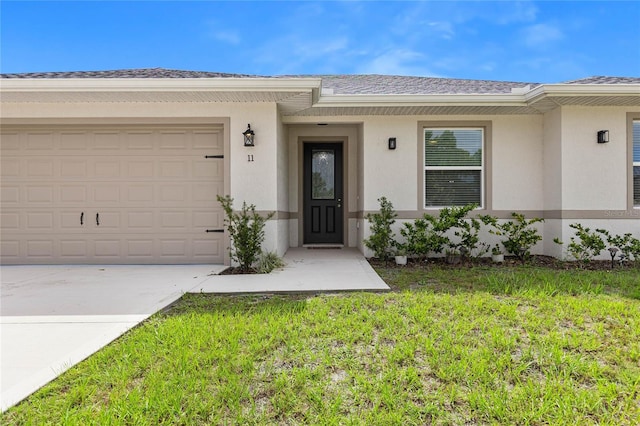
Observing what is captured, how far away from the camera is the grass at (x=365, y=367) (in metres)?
1.73

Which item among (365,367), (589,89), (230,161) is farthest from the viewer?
(230,161)

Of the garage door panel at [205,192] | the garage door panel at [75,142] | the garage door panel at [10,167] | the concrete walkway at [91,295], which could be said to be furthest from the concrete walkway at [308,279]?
the garage door panel at [10,167]

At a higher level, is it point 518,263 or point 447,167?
point 447,167

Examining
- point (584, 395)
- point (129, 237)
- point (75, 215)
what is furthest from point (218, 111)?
point (584, 395)

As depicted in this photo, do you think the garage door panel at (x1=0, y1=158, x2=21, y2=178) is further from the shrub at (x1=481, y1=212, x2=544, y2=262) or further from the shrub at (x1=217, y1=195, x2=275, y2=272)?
the shrub at (x1=481, y1=212, x2=544, y2=262)

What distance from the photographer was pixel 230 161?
5949mm

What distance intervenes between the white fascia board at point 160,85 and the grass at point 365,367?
3.43 m

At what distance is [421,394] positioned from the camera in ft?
6.22

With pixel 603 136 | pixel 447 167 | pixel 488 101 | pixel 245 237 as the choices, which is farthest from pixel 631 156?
pixel 245 237

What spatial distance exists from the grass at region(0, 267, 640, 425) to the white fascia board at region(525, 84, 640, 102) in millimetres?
3681

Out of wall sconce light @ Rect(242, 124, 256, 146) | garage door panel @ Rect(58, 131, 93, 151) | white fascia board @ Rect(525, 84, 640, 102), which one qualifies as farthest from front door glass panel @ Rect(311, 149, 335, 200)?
garage door panel @ Rect(58, 131, 93, 151)

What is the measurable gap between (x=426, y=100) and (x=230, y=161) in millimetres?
3598

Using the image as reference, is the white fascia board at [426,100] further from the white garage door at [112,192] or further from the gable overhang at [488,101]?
the white garage door at [112,192]

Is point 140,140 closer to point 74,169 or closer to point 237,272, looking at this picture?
point 74,169
